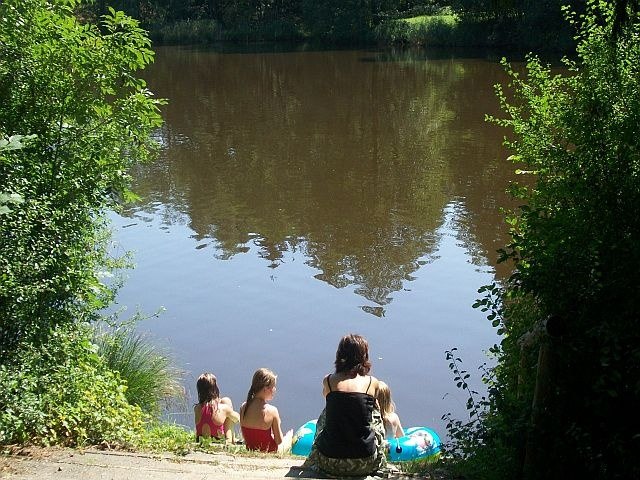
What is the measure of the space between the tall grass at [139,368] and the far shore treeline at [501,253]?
6cm

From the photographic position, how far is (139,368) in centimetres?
773

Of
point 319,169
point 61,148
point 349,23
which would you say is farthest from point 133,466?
point 349,23

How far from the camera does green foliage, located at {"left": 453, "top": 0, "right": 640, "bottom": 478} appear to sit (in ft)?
12.0

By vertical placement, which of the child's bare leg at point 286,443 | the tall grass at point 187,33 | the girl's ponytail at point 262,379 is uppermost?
the tall grass at point 187,33

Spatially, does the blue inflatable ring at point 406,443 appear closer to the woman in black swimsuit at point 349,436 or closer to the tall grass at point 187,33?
the woman in black swimsuit at point 349,436

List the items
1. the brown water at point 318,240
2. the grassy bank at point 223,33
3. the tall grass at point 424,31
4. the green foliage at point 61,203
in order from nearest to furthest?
the green foliage at point 61,203, the brown water at point 318,240, the tall grass at point 424,31, the grassy bank at point 223,33

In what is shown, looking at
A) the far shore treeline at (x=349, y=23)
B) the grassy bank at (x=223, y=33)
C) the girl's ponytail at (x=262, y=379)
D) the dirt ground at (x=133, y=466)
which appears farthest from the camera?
the grassy bank at (x=223, y=33)

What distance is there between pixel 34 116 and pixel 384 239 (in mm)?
8625

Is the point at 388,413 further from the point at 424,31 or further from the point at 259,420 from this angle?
the point at 424,31

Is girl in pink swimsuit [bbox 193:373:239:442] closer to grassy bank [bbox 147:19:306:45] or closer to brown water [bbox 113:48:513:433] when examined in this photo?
brown water [bbox 113:48:513:433]

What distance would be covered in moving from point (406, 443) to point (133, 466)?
9.00 ft

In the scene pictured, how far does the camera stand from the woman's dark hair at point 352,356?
221 inches

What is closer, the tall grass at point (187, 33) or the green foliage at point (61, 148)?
the green foliage at point (61, 148)

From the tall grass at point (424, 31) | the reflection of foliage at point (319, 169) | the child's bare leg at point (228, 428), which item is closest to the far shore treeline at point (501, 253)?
the child's bare leg at point (228, 428)
